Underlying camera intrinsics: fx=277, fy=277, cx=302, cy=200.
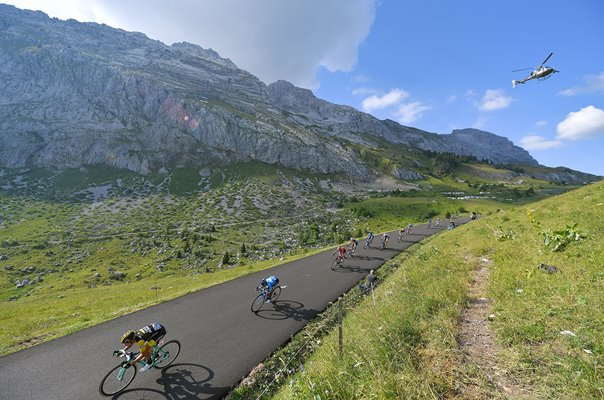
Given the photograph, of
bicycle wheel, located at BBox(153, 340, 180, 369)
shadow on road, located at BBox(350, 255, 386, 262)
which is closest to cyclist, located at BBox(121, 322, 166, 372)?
bicycle wheel, located at BBox(153, 340, 180, 369)

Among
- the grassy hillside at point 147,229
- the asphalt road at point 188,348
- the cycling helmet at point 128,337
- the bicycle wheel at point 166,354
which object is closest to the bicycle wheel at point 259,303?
the asphalt road at point 188,348

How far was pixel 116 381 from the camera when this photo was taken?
923 centimetres

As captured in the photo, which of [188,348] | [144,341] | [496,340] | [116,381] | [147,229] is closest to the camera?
[496,340]

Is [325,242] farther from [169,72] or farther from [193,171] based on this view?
[169,72]

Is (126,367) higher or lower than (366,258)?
higher

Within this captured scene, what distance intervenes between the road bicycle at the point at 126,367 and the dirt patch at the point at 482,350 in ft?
31.4

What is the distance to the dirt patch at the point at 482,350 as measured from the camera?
5.66 meters

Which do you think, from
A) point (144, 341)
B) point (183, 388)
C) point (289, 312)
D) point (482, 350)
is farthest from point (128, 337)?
point (482, 350)

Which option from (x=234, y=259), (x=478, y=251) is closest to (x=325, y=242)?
(x=234, y=259)

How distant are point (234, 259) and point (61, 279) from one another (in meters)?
27.2

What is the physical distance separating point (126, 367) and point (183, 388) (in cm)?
200

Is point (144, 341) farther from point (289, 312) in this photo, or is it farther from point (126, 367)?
point (289, 312)

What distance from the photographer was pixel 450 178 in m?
180

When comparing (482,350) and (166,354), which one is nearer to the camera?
(482,350)
